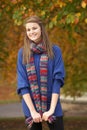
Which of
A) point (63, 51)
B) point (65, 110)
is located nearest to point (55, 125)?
point (63, 51)

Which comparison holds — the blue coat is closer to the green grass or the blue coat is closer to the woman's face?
the woman's face

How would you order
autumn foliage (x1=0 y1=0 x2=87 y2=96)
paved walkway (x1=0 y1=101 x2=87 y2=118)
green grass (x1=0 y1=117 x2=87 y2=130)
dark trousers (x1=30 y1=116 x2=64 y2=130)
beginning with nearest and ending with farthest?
dark trousers (x1=30 y1=116 x2=64 y2=130) → autumn foliage (x1=0 y1=0 x2=87 y2=96) → green grass (x1=0 y1=117 x2=87 y2=130) → paved walkway (x1=0 y1=101 x2=87 y2=118)

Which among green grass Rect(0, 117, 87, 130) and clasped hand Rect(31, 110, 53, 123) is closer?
clasped hand Rect(31, 110, 53, 123)

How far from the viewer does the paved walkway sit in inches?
550

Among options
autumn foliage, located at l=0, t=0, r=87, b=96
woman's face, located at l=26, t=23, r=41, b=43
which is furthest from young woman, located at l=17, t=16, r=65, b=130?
autumn foliage, located at l=0, t=0, r=87, b=96

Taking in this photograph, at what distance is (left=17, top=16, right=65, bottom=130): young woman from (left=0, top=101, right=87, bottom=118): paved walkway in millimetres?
9862

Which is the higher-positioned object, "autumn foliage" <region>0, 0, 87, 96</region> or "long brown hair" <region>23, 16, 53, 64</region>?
"long brown hair" <region>23, 16, 53, 64</region>

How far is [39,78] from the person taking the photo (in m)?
3.74

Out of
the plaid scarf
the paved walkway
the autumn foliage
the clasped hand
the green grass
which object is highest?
the plaid scarf

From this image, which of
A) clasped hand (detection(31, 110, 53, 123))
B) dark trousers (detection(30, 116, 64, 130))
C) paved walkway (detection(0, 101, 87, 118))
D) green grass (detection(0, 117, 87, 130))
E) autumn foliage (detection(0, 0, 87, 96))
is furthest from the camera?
paved walkway (detection(0, 101, 87, 118))

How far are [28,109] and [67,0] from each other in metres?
2.69

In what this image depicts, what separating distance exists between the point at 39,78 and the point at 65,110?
34.9 ft

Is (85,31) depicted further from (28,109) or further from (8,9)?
(28,109)

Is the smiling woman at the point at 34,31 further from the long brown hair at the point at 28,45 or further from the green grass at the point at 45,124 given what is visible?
the green grass at the point at 45,124
